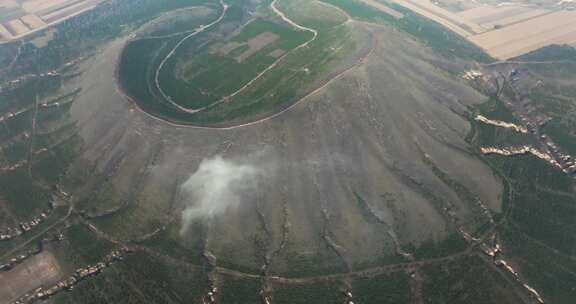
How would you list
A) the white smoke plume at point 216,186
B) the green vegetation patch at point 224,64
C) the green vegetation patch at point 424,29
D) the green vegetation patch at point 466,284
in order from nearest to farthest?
the green vegetation patch at point 466,284 → the white smoke plume at point 216,186 → the green vegetation patch at point 224,64 → the green vegetation patch at point 424,29

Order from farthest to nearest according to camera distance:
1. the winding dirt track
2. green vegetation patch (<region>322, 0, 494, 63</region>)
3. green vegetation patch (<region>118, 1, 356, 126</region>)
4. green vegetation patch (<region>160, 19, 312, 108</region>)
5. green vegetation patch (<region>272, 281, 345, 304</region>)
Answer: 1. green vegetation patch (<region>322, 0, 494, 63</region>)
2. green vegetation patch (<region>160, 19, 312, 108</region>)
3. the winding dirt track
4. green vegetation patch (<region>118, 1, 356, 126</region>)
5. green vegetation patch (<region>272, 281, 345, 304</region>)

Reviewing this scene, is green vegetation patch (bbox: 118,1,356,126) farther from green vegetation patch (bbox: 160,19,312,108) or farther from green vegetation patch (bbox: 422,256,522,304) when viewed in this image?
green vegetation patch (bbox: 422,256,522,304)

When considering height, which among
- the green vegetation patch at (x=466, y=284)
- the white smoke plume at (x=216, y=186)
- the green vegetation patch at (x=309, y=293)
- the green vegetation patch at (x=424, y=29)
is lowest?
the green vegetation patch at (x=309, y=293)

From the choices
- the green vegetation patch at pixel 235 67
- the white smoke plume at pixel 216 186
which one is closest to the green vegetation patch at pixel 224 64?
the green vegetation patch at pixel 235 67

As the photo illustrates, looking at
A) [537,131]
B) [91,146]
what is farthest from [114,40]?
[537,131]

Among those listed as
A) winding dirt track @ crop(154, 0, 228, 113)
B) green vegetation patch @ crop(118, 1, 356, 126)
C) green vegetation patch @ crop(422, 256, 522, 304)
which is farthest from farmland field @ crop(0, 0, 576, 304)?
Answer: winding dirt track @ crop(154, 0, 228, 113)

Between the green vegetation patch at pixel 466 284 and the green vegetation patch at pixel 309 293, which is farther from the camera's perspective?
the green vegetation patch at pixel 466 284

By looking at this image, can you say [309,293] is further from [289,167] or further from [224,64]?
[224,64]

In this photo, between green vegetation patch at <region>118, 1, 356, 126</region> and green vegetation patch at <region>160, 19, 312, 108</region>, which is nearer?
green vegetation patch at <region>118, 1, 356, 126</region>

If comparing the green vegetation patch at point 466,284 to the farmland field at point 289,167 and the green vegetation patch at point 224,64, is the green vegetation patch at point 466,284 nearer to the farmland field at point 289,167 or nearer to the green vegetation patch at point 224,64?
the farmland field at point 289,167
